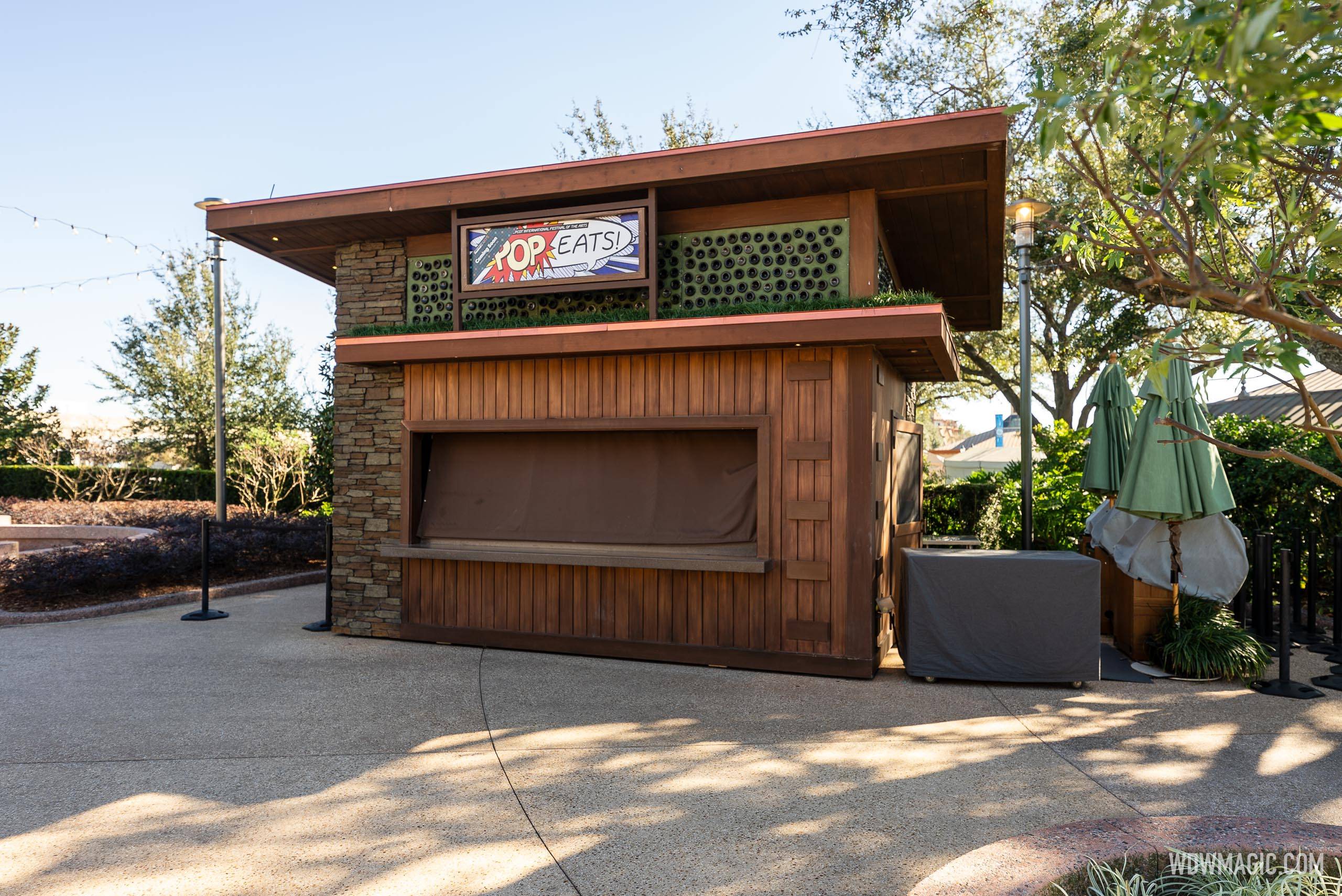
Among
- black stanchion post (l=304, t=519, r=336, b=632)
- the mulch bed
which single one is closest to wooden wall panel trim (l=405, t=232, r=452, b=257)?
black stanchion post (l=304, t=519, r=336, b=632)

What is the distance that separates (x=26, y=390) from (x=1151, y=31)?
27986mm

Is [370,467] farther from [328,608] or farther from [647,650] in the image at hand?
[647,650]

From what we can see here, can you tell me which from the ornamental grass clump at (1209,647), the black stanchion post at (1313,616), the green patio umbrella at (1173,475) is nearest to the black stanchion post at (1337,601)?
the black stanchion post at (1313,616)

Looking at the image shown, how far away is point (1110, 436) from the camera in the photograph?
Answer: 7840mm

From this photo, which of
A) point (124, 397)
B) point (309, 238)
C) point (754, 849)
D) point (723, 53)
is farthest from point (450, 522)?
point (124, 397)

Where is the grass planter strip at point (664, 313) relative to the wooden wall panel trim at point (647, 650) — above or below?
above

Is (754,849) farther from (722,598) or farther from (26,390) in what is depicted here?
(26,390)

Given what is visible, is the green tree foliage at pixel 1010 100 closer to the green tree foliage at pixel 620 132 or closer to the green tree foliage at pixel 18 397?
the green tree foliage at pixel 620 132

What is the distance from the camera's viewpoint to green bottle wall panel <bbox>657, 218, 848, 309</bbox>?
681 centimetres

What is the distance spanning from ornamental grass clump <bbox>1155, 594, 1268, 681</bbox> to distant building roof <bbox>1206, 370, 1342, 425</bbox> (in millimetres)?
10929

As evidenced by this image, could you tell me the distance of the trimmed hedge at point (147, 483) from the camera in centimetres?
2122

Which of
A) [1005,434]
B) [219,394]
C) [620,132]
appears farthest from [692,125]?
[1005,434]

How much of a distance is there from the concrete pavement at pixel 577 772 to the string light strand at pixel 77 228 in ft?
28.4

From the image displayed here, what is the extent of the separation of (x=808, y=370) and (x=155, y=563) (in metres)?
8.70
